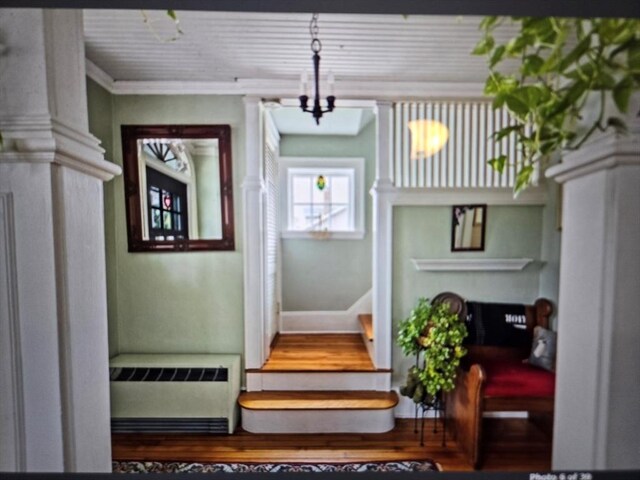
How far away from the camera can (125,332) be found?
77 centimetres

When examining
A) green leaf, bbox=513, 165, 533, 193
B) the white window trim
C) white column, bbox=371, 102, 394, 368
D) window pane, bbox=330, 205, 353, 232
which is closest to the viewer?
green leaf, bbox=513, 165, 533, 193

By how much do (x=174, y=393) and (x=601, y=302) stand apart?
1.16m

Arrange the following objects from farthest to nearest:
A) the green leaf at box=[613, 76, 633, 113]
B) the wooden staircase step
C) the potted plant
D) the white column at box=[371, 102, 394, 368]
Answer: the wooden staircase step < the white column at box=[371, 102, 394, 368] < the potted plant < the green leaf at box=[613, 76, 633, 113]

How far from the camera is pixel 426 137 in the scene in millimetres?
1319

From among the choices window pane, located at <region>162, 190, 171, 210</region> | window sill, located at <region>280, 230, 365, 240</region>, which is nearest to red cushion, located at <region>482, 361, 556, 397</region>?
window pane, located at <region>162, 190, 171, 210</region>

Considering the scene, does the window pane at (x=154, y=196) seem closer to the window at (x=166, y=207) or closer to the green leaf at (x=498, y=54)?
the window at (x=166, y=207)

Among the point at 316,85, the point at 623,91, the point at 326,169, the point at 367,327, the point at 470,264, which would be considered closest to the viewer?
the point at 623,91

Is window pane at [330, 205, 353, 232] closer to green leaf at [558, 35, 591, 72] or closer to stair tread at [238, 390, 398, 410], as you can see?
stair tread at [238, 390, 398, 410]

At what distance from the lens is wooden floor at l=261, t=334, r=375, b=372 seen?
46.3 inches

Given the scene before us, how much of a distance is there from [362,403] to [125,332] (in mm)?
866

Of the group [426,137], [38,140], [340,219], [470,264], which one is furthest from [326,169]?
[38,140]

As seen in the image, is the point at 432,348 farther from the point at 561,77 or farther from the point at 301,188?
the point at 301,188

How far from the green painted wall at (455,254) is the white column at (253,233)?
691mm

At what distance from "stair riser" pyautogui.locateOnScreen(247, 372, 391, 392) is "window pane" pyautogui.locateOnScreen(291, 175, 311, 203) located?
1683 mm
